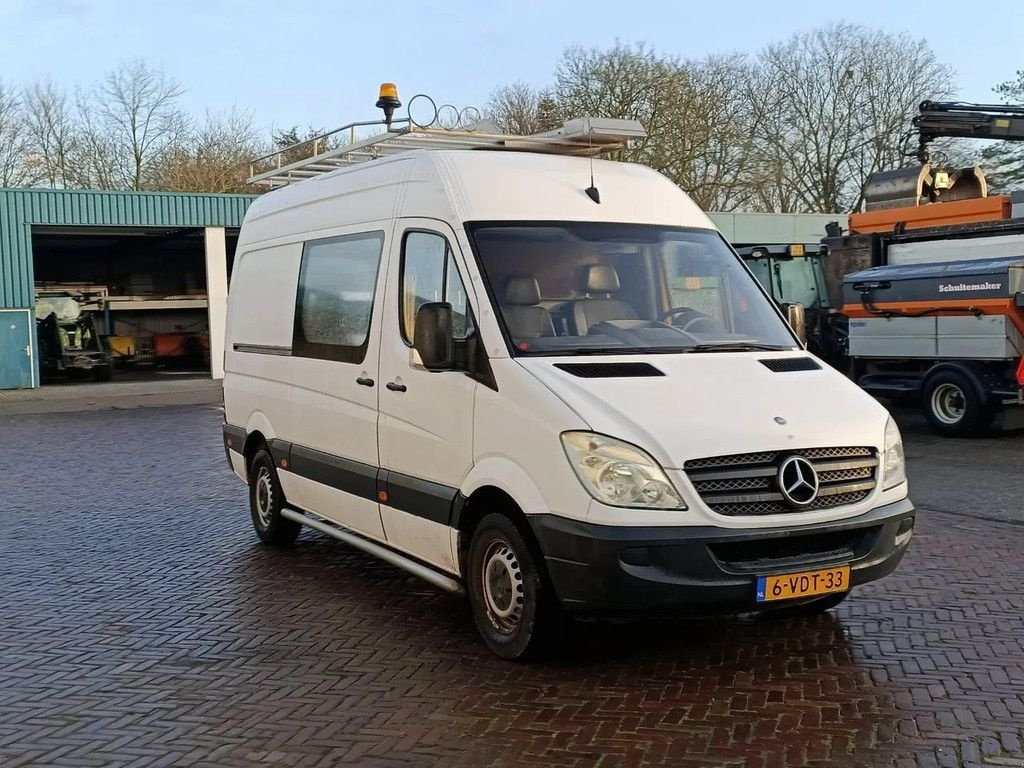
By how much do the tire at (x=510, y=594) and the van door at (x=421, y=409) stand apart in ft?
0.86

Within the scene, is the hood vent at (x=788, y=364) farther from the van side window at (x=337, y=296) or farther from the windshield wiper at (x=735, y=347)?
the van side window at (x=337, y=296)

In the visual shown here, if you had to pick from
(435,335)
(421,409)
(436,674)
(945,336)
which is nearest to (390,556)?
(421,409)

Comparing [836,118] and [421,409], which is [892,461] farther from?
[836,118]

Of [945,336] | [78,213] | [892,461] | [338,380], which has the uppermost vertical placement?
[78,213]

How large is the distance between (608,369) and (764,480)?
871mm

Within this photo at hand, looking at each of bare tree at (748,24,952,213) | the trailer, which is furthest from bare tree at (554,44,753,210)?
the trailer

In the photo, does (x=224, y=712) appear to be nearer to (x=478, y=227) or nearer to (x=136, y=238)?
(x=478, y=227)

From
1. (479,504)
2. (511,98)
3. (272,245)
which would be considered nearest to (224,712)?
(479,504)

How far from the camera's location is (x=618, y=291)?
5.68m

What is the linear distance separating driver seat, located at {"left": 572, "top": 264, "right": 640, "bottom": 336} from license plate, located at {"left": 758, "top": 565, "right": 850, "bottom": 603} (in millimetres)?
1553

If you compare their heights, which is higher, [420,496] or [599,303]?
[599,303]

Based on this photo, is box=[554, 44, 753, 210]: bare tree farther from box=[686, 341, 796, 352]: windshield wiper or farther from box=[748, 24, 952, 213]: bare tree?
box=[686, 341, 796, 352]: windshield wiper

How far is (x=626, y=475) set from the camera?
15.0 ft

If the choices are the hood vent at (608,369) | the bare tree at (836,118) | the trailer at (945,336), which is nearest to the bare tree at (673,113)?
the bare tree at (836,118)
